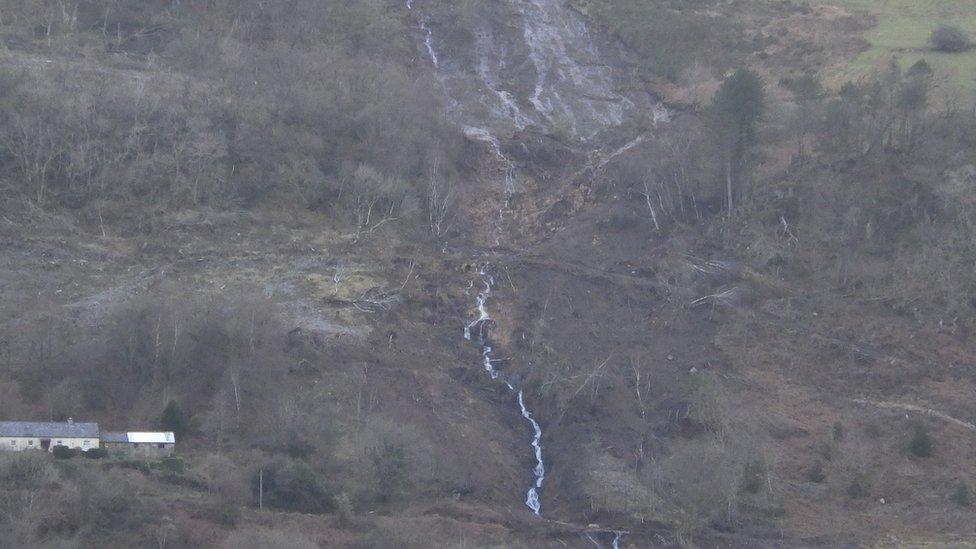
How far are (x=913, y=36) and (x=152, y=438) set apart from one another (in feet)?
150

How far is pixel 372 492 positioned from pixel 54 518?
9.44 metres

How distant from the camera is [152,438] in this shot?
4509cm

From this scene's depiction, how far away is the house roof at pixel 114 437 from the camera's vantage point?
146ft

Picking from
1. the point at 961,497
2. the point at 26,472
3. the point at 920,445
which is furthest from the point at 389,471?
the point at 961,497

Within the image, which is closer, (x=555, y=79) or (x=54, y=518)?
(x=54, y=518)

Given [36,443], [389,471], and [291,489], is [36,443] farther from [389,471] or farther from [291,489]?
[389,471]

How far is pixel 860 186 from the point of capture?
5962 cm

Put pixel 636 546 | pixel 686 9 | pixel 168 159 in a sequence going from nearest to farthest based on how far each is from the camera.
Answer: pixel 636 546
pixel 168 159
pixel 686 9

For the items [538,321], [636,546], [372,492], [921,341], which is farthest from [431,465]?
[921,341]

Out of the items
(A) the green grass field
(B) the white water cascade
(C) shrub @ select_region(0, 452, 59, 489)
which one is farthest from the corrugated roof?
(A) the green grass field

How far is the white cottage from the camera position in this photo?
143ft

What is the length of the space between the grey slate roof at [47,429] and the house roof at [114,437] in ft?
1.20

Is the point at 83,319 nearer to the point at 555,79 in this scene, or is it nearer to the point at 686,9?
the point at 555,79

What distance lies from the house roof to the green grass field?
126 ft
